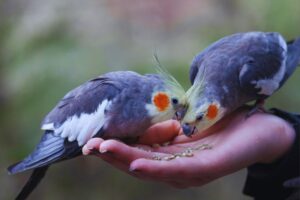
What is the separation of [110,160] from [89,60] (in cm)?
115

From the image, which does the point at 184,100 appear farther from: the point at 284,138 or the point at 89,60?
the point at 89,60

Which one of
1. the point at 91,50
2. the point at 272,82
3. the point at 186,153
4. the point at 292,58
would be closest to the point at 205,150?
the point at 186,153

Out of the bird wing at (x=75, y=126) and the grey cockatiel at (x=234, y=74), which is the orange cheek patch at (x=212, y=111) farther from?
the bird wing at (x=75, y=126)

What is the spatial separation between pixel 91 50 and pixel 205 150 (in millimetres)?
1171

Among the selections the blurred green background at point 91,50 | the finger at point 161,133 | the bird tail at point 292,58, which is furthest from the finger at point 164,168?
the blurred green background at point 91,50

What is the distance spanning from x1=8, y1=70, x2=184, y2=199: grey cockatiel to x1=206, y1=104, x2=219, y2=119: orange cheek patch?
79 millimetres

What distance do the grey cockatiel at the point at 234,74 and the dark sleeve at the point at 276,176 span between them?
16 cm

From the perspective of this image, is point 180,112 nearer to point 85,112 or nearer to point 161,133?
point 161,133

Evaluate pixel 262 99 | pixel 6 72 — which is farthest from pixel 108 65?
pixel 262 99

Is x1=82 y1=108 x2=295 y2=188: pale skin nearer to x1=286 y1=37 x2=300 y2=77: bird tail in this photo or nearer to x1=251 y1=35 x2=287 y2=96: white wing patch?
x1=251 y1=35 x2=287 y2=96: white wing patch

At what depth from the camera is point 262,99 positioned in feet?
4.91

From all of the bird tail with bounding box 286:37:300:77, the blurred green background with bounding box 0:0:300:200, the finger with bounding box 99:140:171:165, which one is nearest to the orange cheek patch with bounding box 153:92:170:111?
the finger with bounding box 99:140:171:165

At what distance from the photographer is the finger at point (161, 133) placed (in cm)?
140

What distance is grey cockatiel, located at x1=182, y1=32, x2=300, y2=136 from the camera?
1348 mm
